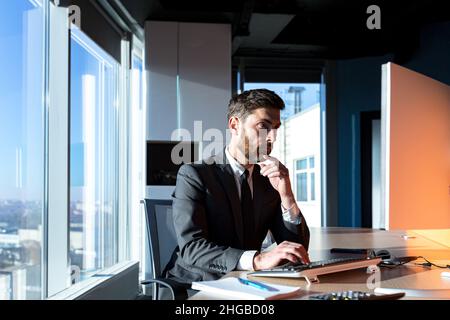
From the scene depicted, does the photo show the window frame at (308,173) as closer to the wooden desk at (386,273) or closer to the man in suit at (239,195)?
the wooden desk at (386,273)

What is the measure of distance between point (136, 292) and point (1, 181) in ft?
8.94

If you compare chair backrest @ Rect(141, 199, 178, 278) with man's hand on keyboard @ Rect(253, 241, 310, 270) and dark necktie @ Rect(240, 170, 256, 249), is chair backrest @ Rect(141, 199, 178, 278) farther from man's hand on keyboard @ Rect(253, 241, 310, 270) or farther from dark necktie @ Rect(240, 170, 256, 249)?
man's hand on keyboard @ Rect(253, 241, 310, 270)

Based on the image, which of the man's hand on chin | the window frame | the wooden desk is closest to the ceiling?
the window frame

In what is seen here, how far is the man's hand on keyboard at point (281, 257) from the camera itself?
4.52 feet

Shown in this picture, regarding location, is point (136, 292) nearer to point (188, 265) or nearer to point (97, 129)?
point (97, 129)

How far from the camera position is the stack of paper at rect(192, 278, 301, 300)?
105 centimetres

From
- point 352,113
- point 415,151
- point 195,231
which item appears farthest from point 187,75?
point 415,151

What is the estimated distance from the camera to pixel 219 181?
178 cm

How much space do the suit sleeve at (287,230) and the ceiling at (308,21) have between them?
3.18 metres

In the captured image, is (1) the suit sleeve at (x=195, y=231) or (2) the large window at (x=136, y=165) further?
(2) the large window at (x=136, y=165)

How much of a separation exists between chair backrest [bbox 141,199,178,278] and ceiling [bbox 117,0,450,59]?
123 inches

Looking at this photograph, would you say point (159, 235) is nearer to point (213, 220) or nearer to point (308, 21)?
point (213, 220)

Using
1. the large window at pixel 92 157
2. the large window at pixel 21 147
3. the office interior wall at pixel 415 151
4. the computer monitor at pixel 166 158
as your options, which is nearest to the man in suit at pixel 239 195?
the office interior wall at pixel 415 151
